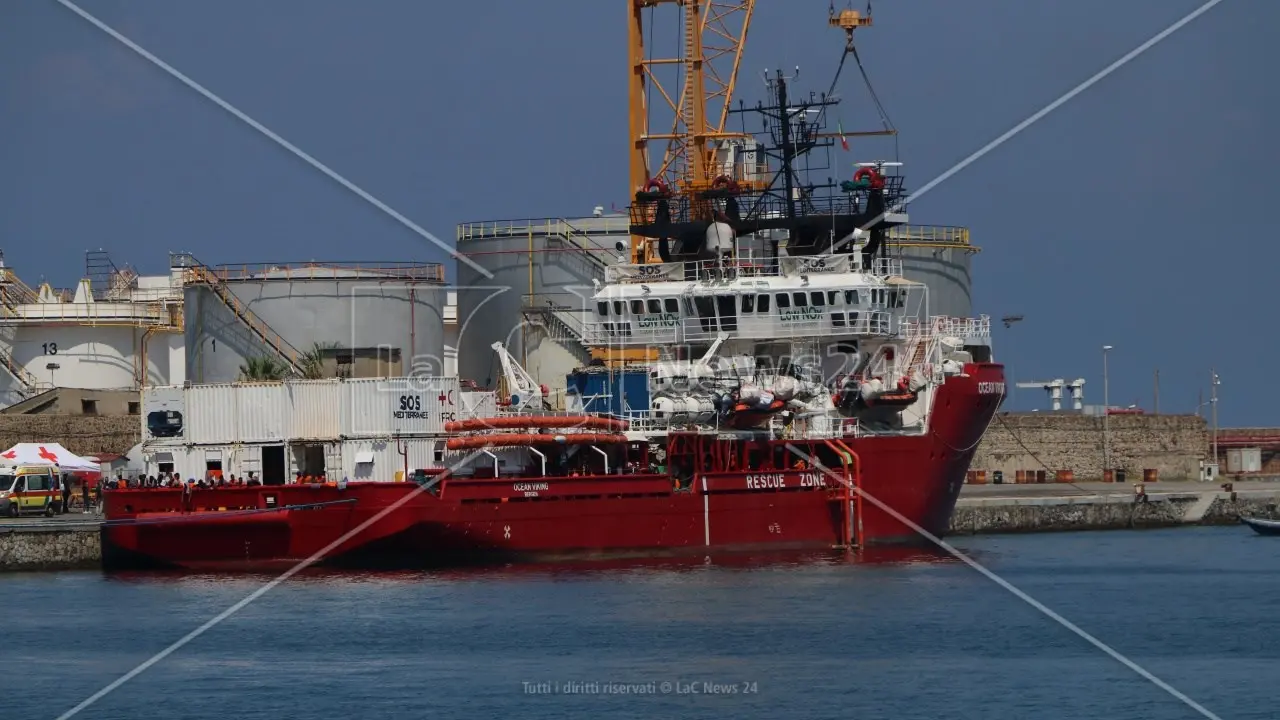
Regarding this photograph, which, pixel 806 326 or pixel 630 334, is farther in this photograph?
pixel 630 334

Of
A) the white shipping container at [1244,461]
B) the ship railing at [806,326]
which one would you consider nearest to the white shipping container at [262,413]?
the ship railing at [806,326]

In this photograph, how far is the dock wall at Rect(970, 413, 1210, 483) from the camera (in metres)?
83.8

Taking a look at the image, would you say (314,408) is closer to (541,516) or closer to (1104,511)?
(541,516)

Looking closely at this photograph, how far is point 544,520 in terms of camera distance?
53.4 metres

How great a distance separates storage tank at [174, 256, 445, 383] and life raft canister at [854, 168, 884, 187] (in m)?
19.2

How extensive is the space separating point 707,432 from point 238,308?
24.5 meters

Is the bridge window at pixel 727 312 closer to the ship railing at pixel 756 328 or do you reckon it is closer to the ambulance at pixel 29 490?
the ship railing at pixel 756 328

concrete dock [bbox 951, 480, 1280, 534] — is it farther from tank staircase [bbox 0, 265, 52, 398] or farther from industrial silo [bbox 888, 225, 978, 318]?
tank staircase [bbox 0, 265, 52, 398]

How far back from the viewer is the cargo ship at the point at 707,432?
171ft

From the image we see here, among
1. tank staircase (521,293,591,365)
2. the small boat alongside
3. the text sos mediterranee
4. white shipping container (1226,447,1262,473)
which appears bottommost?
the small boat alongside

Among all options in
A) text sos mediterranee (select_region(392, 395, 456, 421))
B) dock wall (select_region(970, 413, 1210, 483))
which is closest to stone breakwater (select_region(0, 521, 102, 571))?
text sos mediterranee (select_region(392, 395, 456, 421))

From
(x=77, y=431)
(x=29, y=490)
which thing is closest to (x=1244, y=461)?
(x=77, y=431)

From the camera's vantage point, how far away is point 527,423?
5306 centimetres

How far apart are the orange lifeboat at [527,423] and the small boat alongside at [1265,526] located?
23.6m
